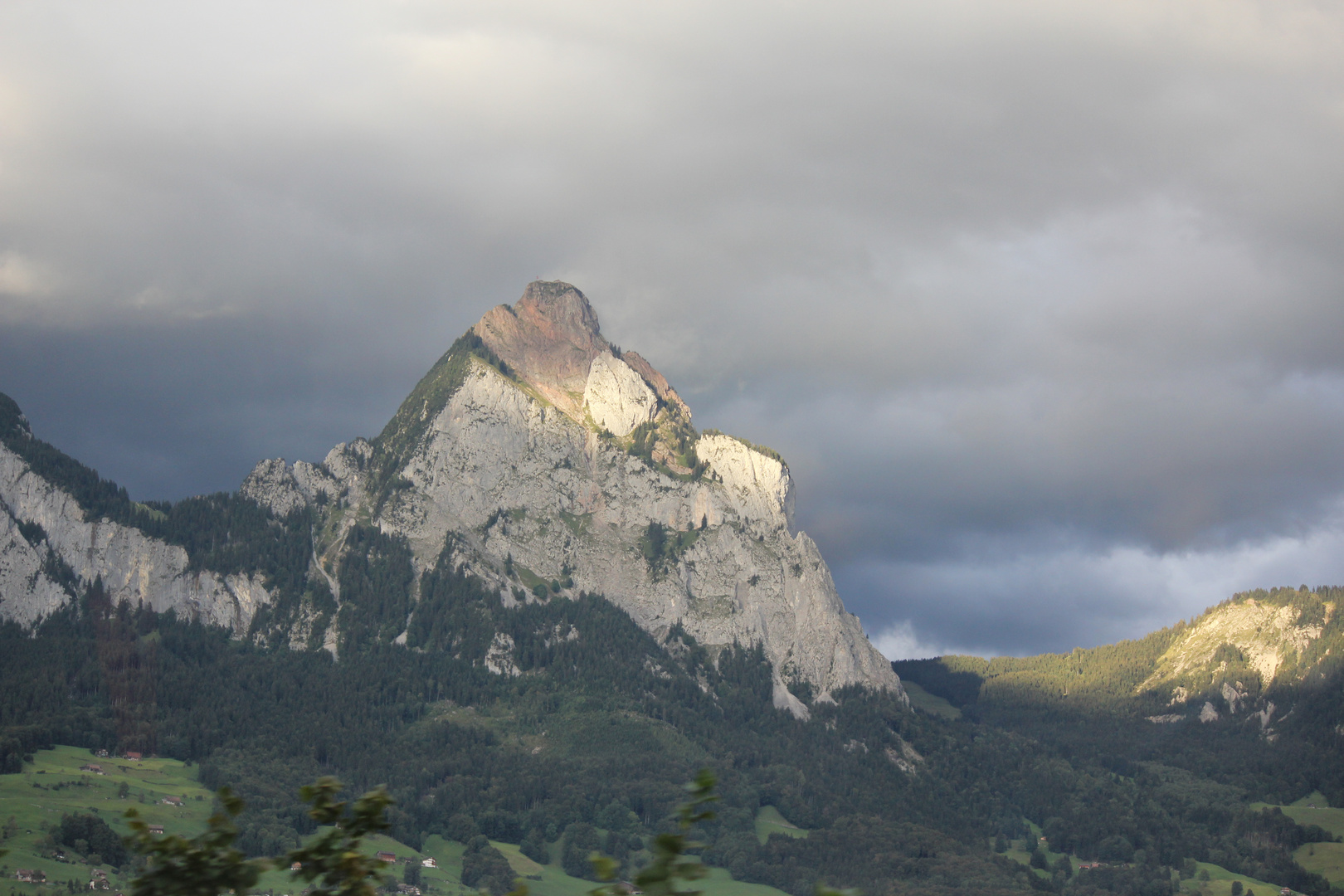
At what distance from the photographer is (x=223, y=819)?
2244 centimetres

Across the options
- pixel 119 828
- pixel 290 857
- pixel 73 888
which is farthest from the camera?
pixel 119 828

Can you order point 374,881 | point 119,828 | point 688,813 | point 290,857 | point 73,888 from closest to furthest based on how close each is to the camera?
1. point 688,813
2. point 290,857
3. point 374,881
4. point 73,888
5. point 119,828

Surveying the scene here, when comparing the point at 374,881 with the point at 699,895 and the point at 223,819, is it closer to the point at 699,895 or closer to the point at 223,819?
the point at 223,819

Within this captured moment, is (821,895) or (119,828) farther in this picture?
(119,828)

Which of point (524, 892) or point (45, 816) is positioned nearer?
point (524, 892)

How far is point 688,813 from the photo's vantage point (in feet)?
65.8

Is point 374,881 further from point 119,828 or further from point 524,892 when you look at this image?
point 119,828

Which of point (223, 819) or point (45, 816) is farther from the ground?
point (223, 819)

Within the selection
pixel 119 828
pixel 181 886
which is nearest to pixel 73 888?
pixel 119 828

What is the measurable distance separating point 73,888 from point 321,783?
173m

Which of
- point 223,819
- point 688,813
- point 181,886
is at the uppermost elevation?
point 688,813

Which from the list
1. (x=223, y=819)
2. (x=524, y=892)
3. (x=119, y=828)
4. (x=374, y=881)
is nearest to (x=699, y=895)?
(x=524, y=892)

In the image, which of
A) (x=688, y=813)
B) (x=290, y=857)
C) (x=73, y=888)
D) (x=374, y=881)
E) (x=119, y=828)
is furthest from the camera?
(x=119, y=828)

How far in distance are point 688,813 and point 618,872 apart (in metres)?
2.24
